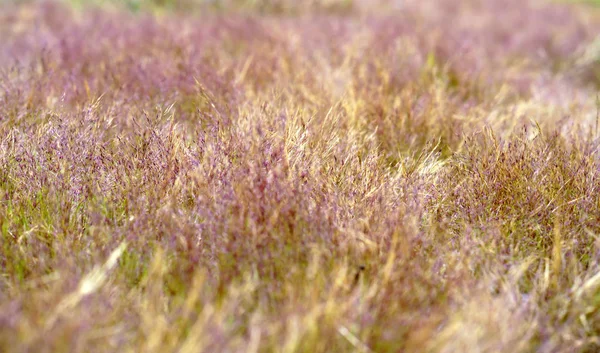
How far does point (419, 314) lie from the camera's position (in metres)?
1.60

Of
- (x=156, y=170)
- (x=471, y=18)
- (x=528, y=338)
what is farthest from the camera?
(x=471, y=18)

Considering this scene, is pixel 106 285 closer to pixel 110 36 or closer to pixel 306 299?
pixel 306 299

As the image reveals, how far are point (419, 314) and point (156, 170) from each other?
1.07m

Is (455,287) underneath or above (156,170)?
underneath

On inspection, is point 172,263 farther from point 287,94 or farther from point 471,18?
point 471,18

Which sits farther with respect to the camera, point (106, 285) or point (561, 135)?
point (561, 135)

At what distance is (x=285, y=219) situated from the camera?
187 centimetres

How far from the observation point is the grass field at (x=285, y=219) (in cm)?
150

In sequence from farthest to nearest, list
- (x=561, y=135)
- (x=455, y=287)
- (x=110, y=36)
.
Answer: (x=110, y=36) < (x=561, y=135) < (x=455, y=287)

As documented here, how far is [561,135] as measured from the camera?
2.69 m

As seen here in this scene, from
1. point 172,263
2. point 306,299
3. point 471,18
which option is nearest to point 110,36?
point 172,263

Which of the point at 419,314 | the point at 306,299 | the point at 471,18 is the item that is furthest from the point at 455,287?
the point at 471,18

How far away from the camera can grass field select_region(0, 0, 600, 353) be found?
4.93ft

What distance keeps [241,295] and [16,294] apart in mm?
640
